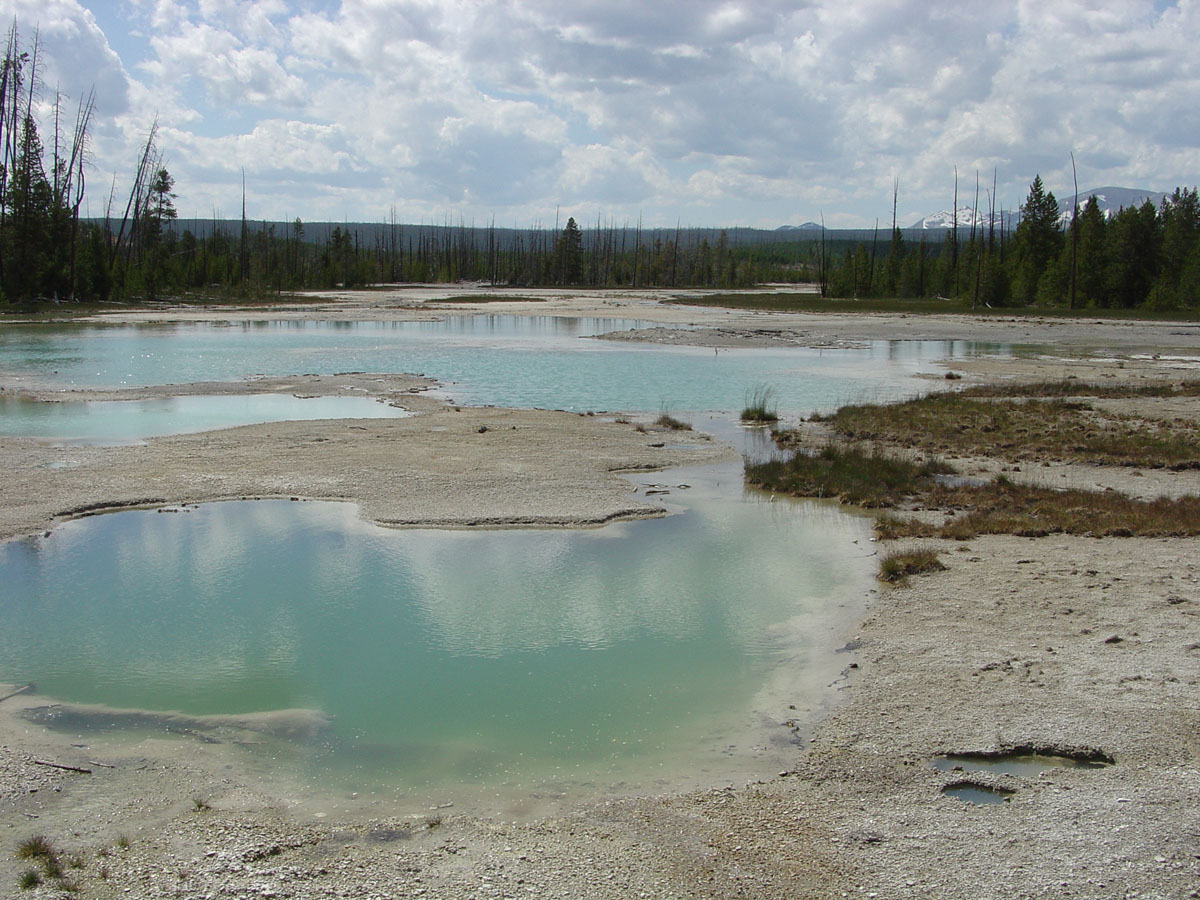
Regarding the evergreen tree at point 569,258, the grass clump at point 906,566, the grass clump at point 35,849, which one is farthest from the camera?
the evergreen tree at point 569,258

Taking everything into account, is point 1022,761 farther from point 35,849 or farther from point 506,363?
point 506,363

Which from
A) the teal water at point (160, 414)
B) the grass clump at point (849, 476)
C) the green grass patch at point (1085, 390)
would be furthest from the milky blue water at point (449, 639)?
the green grass patch at point (1085, 390)

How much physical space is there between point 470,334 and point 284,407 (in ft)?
81.2

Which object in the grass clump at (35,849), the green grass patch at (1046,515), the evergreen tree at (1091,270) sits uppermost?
the evergreen tree at (1091,270)

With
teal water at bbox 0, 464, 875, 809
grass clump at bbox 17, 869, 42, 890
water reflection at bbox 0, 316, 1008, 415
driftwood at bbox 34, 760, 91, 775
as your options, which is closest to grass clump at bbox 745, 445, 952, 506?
teal water at bbox 0, 464, 875, 809

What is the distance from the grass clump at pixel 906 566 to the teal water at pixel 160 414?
12.6 meters

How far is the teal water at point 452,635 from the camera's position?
6.41 m

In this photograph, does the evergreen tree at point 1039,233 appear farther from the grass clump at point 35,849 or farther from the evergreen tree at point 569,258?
the grass clump at point 35,849

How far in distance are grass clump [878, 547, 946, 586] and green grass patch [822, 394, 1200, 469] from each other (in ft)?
22.9

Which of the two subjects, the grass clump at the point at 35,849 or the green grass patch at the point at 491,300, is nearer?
the grass clump at the point at 35,849

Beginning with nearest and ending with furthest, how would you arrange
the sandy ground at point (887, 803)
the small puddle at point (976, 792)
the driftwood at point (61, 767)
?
the sandy ground at point (887, 803), the small puddle at point (976, 792), the driftwood at point (61, 767)

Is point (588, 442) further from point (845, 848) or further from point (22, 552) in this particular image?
point (845, 848)

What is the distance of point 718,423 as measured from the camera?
20891mm

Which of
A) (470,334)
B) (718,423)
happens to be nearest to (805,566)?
(718,423)
